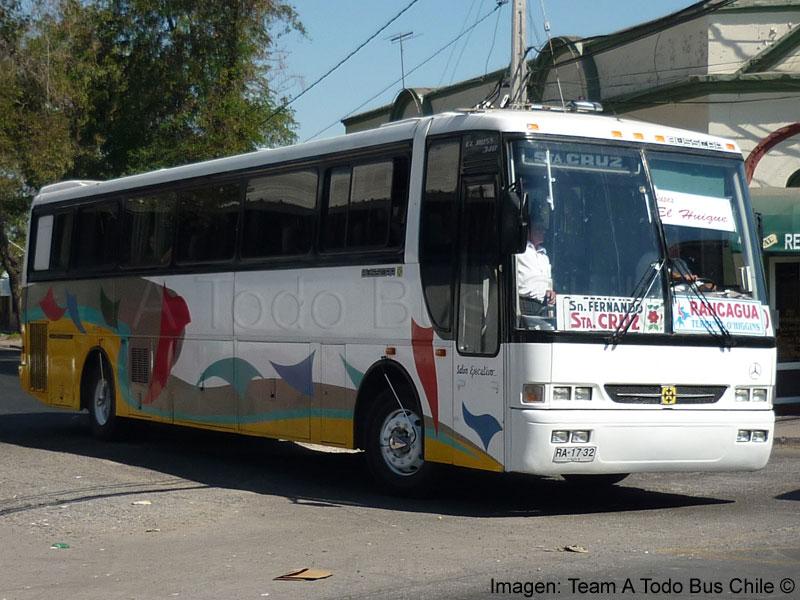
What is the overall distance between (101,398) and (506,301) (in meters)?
8.47

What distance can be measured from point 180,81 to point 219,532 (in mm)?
25043

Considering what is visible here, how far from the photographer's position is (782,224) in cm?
1939

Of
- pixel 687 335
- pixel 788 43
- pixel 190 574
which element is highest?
pixel 788 43

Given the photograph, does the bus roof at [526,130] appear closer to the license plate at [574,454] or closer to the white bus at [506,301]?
the white bus at [506,301]

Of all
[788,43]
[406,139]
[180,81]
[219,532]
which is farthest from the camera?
[180,81]

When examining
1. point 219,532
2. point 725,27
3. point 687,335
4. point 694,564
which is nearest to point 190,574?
point 219,532

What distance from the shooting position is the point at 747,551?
8.38 metres

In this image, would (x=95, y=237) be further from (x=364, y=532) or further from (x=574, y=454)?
(x=574, y=454)

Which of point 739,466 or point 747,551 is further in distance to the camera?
point 739,466

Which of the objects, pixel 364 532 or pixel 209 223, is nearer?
pixel 364 532

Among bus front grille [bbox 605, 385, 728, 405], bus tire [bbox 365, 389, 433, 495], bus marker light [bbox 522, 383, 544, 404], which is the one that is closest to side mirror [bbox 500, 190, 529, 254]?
bus marker light [bbox 522, 383, 544, 404]

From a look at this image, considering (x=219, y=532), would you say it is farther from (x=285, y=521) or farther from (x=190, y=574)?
(x=190, y=574)

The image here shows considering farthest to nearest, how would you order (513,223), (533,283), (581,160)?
(581,160)
(533,283)
(513,223)

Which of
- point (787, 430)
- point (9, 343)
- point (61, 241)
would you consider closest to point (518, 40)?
point (787, 430)
